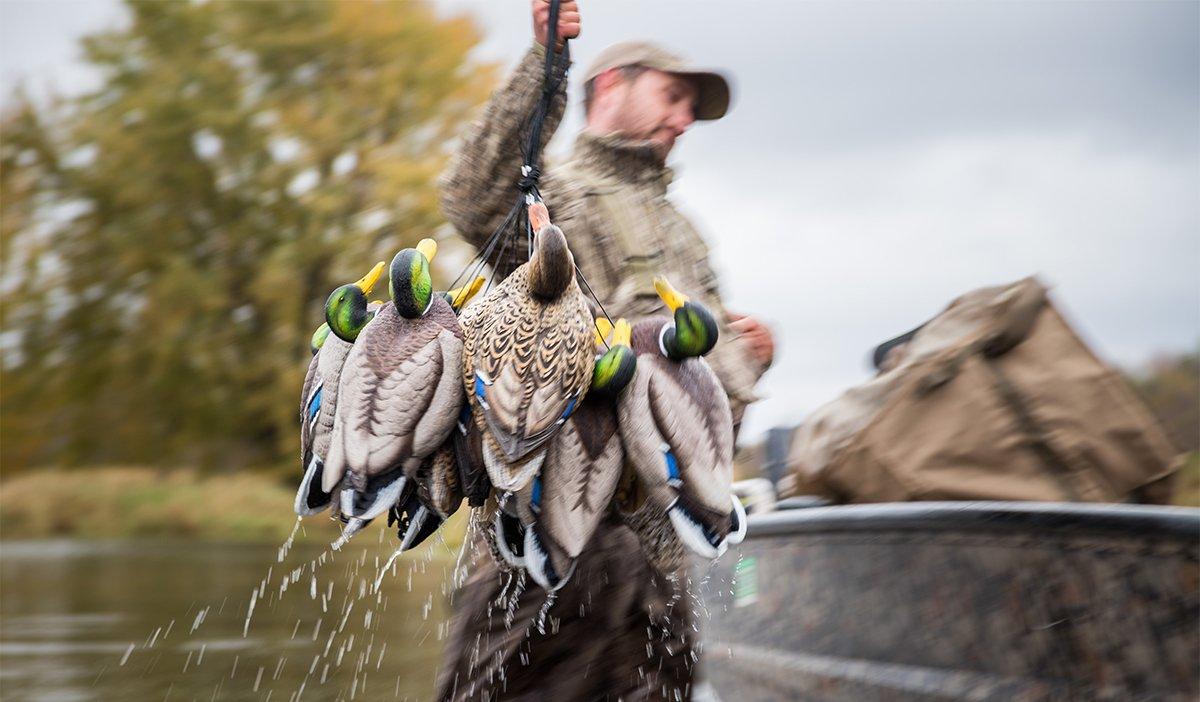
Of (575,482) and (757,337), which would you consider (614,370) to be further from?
(757,337)

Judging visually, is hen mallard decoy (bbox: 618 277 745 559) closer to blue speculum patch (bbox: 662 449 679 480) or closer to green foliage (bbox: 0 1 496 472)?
blue speculum patch (bbox: 662 449 679 480)

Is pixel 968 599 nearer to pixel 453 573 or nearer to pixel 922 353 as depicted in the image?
pixel 922 353

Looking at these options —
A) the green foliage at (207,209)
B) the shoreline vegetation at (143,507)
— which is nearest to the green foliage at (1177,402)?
the shoreline vegetation at (143,507)

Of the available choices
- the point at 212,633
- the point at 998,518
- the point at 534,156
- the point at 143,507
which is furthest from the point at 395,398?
the point at 143,507

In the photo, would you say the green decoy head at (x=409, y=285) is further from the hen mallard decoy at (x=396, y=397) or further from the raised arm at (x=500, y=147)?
the raised arm at (x=500, y=147)

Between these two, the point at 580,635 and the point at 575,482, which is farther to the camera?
the point at 580,635

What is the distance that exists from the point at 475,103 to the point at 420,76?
35.9 inches

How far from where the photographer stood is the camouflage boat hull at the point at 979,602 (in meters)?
2.23

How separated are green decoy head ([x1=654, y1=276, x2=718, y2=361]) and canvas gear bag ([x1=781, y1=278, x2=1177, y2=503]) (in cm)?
113

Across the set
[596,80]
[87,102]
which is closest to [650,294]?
[596,80]

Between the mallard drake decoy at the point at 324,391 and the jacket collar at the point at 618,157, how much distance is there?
0.61 meters

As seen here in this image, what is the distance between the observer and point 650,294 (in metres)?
1.99

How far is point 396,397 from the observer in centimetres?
153

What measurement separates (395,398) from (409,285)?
0.49 feet
